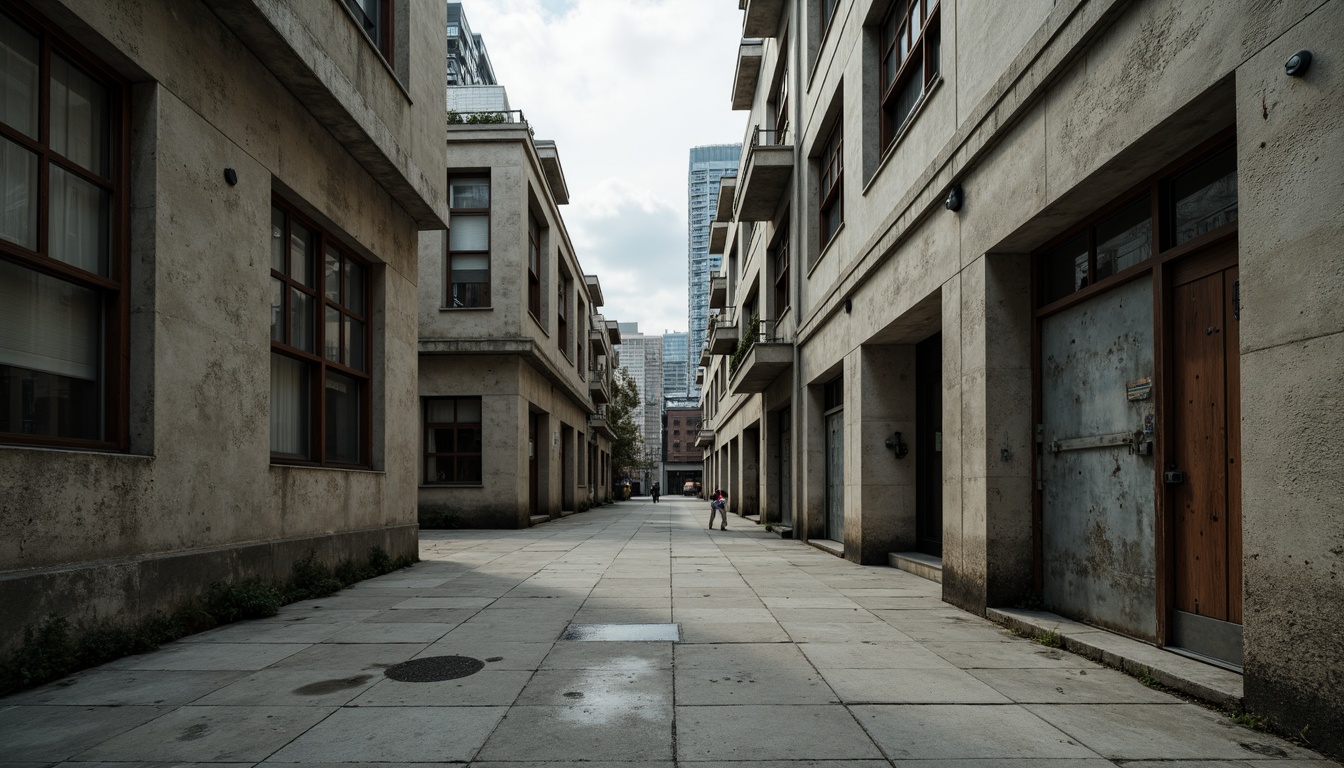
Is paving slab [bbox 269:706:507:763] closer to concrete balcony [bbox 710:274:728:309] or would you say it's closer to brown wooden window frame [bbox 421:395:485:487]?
brown wooden window frame [bbox 421:395:485:487]

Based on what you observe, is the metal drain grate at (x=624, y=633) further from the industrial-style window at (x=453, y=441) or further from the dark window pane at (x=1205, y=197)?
the industrial-style window at (x=453, y=441)

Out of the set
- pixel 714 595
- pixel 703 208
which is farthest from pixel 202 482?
pixel 703 208

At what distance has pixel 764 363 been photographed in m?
18.5

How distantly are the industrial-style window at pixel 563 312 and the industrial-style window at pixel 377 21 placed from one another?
17.8m

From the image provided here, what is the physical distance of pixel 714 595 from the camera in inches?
345

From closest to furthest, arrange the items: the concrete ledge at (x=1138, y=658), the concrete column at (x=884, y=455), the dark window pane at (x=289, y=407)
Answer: the concrete ledge at (x=1138, y=658) < the dark window pane at (x=289, y=407) < the concrete column at (x=884, y=455)

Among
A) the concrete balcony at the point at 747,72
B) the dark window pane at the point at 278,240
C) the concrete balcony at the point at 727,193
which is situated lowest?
the dark window pane at the point at 278,240

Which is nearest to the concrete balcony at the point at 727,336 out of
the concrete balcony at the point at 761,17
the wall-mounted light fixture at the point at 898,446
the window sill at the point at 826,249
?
the concrete balcony at the point at 761,17

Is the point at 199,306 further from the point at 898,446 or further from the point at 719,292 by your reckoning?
the point at 719,292

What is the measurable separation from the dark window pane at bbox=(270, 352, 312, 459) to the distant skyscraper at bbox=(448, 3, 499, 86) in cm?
7736

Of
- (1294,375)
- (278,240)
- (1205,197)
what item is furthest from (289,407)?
(1294,375)

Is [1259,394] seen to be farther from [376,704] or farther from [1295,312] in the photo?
[376,704]

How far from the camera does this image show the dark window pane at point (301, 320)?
29.5 feet

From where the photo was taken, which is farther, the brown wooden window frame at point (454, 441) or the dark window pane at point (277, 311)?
the brown wooden window frame at point (454, 441)
